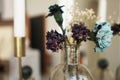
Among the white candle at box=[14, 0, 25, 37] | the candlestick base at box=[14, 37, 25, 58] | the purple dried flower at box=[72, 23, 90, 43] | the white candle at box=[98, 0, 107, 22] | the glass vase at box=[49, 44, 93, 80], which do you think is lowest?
the glass vase at box=[49, 44, 93, 80]

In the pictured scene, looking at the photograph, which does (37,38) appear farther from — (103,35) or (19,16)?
(103,35)

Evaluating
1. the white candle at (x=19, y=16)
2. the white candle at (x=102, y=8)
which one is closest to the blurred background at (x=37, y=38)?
the white candle at (x=102, y=8)

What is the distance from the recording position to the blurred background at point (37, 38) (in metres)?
0.86

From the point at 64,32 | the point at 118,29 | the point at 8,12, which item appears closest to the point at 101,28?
the point at 64,32

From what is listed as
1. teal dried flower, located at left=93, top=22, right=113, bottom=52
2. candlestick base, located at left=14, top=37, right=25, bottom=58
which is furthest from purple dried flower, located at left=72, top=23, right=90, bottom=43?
candlestick base, located at left=14, top=37, right=25, bottom=58

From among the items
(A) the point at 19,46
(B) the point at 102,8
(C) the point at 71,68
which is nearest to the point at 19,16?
(A) the point at 19,46

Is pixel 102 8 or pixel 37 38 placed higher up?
pixel 102 8

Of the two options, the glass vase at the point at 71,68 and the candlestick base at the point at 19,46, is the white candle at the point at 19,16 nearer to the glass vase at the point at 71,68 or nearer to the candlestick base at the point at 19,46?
the candlestick base at the point at 19,46

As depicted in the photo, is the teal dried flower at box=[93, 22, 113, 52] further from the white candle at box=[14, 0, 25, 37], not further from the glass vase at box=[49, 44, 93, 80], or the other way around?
the white candle at box=[14, 0, 25, 37]

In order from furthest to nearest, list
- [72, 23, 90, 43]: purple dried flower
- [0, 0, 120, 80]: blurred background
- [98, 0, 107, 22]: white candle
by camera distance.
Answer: [98, 0, 107, 22]: white candle
[0, 0, 120, 80]: blurred background
[72, 23, 90, 43]: purple dried flower

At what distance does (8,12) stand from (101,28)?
337 mm

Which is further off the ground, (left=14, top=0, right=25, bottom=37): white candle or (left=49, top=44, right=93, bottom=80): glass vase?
(left=14, top=0, right=25, bottom=37): white candle

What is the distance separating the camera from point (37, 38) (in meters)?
0.93

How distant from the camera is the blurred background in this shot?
86 cm
